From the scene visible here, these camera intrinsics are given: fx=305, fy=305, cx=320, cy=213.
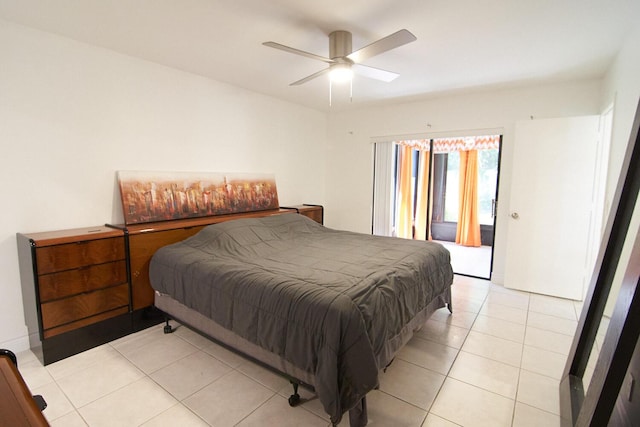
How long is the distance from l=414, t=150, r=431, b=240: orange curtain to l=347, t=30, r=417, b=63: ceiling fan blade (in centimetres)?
437

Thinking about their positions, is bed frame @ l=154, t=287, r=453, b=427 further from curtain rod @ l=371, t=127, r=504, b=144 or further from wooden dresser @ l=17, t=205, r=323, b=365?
curtain rod @ l=371, t=127, r=504, b=144

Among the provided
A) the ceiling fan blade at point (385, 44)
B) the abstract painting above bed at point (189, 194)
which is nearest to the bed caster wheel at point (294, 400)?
the abstract painting above bed at point (189, 194)

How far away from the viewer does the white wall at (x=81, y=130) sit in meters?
2.32

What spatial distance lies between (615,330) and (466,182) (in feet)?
18.4

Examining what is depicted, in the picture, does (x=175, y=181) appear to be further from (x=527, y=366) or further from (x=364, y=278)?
(x=527, y=366)

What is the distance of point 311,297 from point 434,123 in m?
3.58

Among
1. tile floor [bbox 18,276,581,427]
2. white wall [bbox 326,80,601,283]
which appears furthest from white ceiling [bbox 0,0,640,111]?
tile floor [bbox 18,276,581,427]

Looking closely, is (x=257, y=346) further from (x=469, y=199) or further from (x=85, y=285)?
(x=469, y=199)

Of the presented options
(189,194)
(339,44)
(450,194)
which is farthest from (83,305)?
(450,194)

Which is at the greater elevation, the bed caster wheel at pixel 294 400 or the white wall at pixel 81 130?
the white wall at pixel 81 130

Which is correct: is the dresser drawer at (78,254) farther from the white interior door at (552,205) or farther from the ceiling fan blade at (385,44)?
the white interior door at (552,205)

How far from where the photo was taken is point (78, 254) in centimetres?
Result: 232

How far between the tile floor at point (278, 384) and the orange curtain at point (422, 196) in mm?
3585

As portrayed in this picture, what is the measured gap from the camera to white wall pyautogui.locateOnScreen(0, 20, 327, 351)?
91.2 inches
